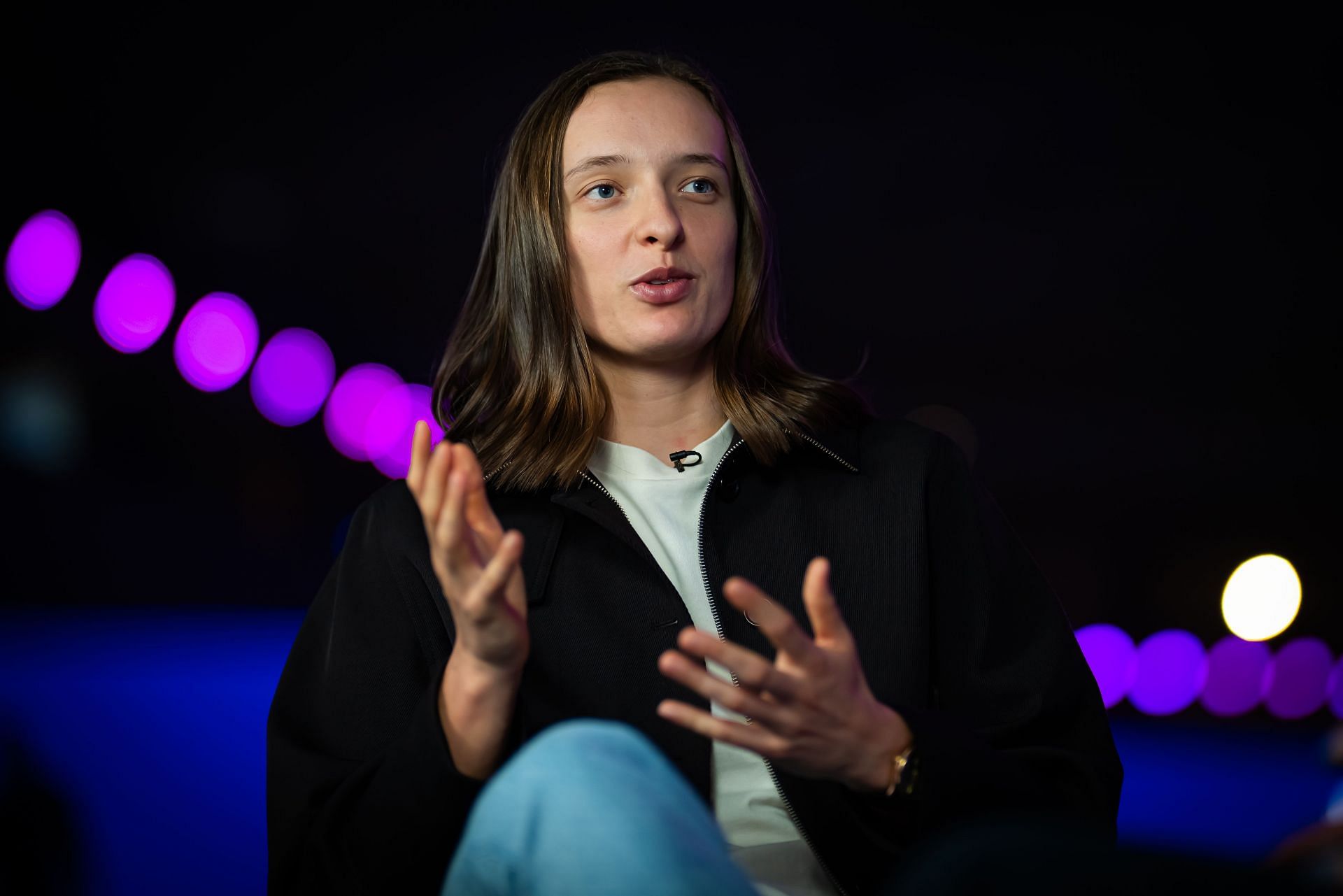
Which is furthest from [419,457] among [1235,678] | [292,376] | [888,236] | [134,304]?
[1235,678]

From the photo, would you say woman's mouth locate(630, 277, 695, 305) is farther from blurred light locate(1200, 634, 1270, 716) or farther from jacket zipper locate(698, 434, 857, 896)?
blurred light locate(1200, 634, 1270, 716)

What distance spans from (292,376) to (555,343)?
189cm

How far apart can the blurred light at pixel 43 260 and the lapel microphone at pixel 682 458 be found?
1.79 metres

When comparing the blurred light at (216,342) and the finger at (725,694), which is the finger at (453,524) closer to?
the finger at (725,694)

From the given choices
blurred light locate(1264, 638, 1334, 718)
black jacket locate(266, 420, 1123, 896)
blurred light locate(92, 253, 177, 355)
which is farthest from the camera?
blurred light locate(1264, 638, 1334, 718)

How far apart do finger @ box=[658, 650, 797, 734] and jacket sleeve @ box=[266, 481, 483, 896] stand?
0.29 meters

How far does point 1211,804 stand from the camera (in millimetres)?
2059

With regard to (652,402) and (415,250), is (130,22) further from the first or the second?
(652,402)

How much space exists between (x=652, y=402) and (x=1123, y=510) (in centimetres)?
215

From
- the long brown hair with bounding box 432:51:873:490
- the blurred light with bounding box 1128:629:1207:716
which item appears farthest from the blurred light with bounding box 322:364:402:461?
the blurred light with bounding box 1128:629:1207:716

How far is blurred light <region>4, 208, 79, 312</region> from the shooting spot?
2.45m

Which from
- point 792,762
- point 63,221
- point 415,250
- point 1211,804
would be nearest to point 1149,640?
point 1211,804

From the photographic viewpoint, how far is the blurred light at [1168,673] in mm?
2994

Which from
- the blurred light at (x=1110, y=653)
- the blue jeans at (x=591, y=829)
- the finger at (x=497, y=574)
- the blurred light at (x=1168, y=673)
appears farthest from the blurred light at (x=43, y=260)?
the blurred light at (x=1168, y=673)
